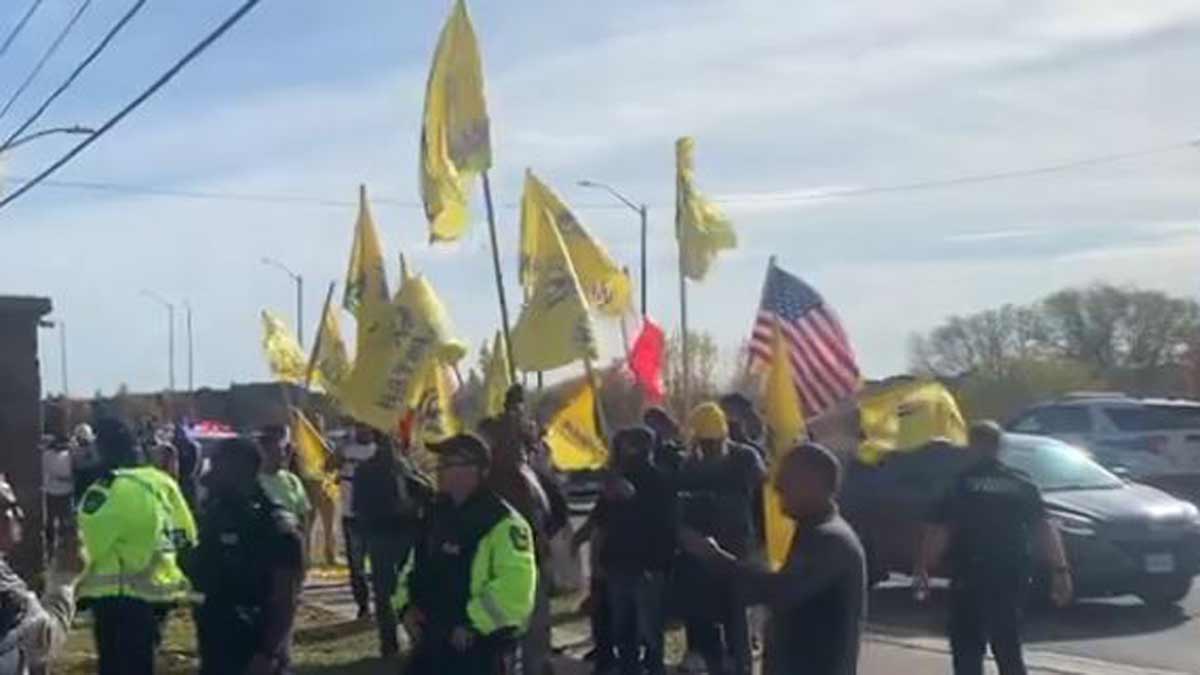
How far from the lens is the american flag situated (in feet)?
37.5

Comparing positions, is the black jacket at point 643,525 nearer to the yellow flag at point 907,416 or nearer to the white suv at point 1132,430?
the yellow flag at point 907,416

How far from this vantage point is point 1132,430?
2816 centimetres

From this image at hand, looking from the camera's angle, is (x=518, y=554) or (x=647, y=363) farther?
(x=647, y=363)

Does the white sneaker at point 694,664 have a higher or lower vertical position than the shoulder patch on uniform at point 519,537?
lower

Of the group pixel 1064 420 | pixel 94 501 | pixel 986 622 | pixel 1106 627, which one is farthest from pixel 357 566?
pixel 1064 420

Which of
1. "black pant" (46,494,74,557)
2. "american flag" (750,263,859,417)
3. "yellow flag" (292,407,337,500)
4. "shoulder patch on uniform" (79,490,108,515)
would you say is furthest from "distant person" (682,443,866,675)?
"black pant" (46,494,74,557)

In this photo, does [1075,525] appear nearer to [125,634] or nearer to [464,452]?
[125,634]

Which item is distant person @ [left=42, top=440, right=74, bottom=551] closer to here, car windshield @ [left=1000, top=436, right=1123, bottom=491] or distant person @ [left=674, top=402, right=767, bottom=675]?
car windshield @ [left=1000, top=436, right=1123, bottom=491]

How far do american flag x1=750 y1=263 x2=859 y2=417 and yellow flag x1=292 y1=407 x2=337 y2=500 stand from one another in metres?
8.56

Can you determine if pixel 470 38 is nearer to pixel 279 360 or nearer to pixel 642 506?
pixel 642 506

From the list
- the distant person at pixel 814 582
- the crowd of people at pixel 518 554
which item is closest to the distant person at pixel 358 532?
the crowd of people at pixel 518 554

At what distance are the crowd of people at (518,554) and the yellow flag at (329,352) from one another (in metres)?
2.98

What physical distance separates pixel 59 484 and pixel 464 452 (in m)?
15.5

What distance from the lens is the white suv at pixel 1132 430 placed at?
91.4 ft
